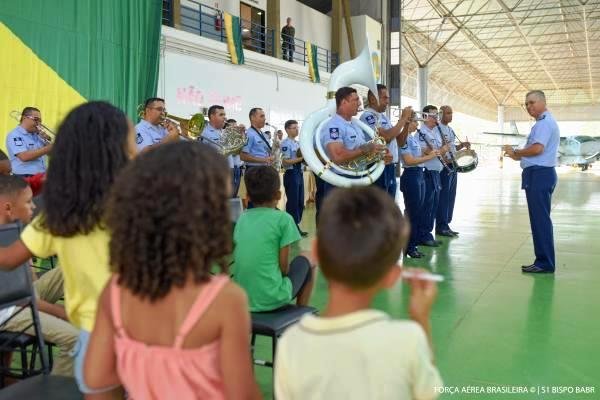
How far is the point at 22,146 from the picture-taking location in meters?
6.08

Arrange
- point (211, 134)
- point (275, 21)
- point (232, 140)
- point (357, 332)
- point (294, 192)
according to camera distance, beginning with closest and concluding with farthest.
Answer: point (357, 332) → point (232, 140) → point (211, 134) → point (294, 192) → point (275, 21)

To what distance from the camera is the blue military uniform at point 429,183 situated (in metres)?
6.60

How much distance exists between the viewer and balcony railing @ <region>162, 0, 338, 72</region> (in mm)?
12359

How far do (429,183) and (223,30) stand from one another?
797 centimetres

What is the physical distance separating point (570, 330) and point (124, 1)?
7837 millimetres

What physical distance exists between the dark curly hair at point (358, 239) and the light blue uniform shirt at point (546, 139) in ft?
13.7

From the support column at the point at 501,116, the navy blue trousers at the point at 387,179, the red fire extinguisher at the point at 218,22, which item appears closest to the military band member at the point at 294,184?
the navy blue trousers at the point at 387,179

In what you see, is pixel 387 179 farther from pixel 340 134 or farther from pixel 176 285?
pixel 176 285

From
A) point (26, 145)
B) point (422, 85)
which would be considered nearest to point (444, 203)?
point (26, 145)

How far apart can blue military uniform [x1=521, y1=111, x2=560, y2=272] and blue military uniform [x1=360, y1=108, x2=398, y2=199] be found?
139cm

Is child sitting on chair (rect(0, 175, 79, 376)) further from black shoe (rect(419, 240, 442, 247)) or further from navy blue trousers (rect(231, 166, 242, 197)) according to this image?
navy blue trousers (rect(231, 166, 242, 197))

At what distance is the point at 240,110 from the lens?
1298 centimetres

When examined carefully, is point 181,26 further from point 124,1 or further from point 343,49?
point 343,49

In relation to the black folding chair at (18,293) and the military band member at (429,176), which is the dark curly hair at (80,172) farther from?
the military band member at (429,176)
